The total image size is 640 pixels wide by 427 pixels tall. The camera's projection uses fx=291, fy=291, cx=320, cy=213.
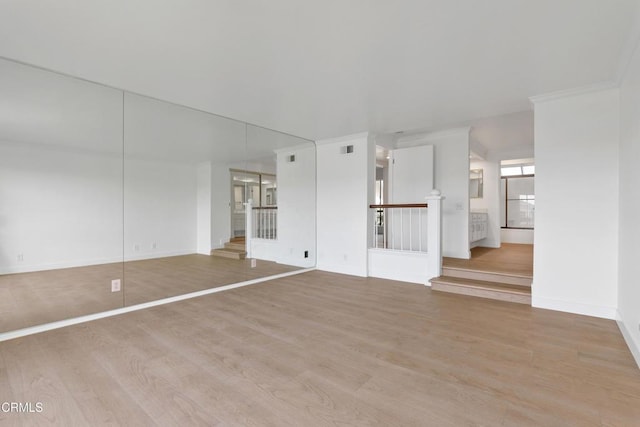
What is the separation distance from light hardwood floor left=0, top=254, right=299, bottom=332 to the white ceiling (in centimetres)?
213

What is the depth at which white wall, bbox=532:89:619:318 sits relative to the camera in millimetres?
3102

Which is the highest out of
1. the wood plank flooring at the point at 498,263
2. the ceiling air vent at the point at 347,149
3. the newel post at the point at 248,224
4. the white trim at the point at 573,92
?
the white trim at the point at 573,92

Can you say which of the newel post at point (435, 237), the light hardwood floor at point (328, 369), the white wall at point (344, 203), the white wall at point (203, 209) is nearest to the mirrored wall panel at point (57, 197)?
the light hardwood floor at point (328, 369)

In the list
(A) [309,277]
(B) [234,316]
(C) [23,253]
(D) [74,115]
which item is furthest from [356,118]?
(C) [23,253]

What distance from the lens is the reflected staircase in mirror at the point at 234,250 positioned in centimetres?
441

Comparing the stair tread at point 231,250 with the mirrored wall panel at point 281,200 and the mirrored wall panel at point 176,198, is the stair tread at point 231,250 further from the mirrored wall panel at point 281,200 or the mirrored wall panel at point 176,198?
the mirrored wall panel at point 281,200

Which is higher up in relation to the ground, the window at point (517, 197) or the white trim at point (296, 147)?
the white trim at point (296, 147)

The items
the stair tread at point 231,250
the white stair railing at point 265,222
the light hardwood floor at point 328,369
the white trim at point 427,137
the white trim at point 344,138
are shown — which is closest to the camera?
the light hardwood floor at point 328,369

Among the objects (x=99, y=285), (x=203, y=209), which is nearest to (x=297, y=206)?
(x=203, y=209)

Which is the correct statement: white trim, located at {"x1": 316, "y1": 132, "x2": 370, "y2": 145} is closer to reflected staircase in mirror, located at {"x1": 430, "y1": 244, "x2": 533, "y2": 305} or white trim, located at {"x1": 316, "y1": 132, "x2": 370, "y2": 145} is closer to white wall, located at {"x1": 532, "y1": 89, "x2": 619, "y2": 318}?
white wall, located at {"x1": 532, "y1": 89, "x2": 619, "y2": 318}

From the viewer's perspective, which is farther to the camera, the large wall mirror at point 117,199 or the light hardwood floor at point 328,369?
the large wall mirror at point 117,199

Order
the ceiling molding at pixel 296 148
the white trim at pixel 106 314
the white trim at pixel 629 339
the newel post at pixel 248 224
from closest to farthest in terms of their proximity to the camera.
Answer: the white trim at pixel 629 339, the white trim at pixel 106 314, the newel post at pixel 248 224, the ceiling molding at pixel 296 148

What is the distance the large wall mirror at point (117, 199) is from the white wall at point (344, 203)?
3.38ft

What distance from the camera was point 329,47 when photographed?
2.46 metres
